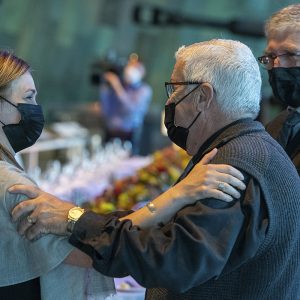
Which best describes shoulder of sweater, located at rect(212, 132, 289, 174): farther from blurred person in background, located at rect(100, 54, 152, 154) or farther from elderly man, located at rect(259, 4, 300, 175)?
blurred person in background, located at rect(100, 54, 152, 154)

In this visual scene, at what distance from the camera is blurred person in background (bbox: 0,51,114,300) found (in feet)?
5.50

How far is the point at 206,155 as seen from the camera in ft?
5.20

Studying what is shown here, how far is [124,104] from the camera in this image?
7910 millimetres

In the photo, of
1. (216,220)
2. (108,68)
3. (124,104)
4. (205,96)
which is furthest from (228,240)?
(108,68)

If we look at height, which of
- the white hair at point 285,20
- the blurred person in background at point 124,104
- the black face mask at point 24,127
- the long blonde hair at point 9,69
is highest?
the white hair at point 285,20

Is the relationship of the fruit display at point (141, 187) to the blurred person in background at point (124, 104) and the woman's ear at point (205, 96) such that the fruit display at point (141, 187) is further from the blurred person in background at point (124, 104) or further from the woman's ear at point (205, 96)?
the blurred person in background at point (124, 104)

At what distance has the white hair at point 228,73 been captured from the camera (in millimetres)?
1573

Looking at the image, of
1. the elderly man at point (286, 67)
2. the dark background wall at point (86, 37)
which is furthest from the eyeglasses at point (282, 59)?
the dark background wall at point (86, 37)

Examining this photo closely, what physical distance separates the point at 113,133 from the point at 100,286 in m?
6.38

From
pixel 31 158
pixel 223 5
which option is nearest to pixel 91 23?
pixel 223 5

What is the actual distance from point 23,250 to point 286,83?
116 cm

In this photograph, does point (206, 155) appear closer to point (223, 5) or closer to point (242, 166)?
point (242, 166)

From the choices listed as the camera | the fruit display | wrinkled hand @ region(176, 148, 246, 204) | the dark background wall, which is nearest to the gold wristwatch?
wrinkled hand @ region(176, 148, 246, 204)

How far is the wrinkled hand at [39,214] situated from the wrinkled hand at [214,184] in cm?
31
